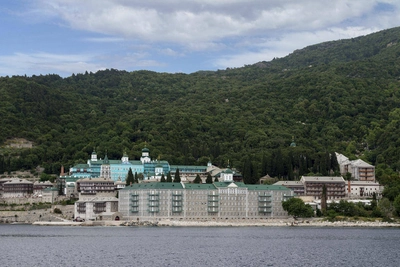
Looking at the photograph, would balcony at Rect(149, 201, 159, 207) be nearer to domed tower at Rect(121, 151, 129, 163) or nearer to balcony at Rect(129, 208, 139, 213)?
balcony at Rect(129, 208, 139, 213)

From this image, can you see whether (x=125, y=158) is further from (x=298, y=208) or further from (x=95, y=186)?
(x=298, y=208)

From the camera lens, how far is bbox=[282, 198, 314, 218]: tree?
132 m

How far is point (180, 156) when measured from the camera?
18188 cm

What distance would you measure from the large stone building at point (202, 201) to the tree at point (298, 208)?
6194mm

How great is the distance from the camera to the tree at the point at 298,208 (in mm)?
132375

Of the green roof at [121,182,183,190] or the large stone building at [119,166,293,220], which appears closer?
the large stone building at [119,166,293,220]

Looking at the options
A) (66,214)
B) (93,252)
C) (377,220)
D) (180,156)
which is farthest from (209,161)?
(93,252)

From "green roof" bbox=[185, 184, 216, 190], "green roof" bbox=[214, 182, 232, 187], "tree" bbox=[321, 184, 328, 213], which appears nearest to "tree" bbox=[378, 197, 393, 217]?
"tree" bbox=[321, 184, 328, 213]

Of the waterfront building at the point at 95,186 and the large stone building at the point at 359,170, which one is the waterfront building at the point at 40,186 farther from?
the large stone building at the point at 359,170

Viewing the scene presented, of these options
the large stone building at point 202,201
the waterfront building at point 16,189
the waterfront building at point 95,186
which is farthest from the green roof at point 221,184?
the waterfront building at point 16,189

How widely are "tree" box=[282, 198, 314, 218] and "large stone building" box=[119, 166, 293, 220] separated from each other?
6194 millimetres

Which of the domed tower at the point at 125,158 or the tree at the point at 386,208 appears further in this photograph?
the domed tower at the point at 125,158

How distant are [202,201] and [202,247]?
48.6m

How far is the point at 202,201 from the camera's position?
455 feet
